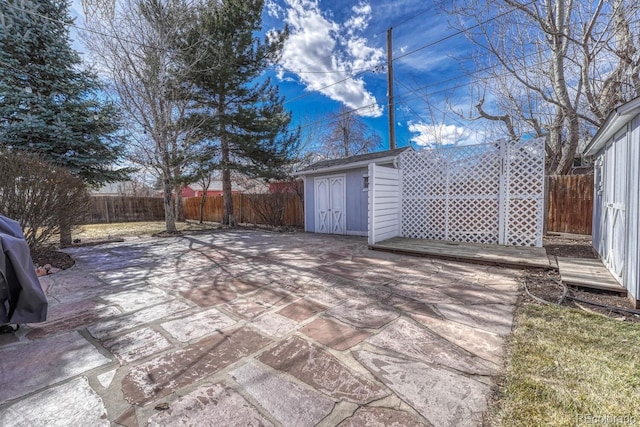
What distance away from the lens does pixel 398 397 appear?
1.51 metres

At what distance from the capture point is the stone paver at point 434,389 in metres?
1.38

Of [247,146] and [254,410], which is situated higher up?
[247,146]

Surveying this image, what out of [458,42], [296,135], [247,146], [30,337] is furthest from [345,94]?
[30,337]

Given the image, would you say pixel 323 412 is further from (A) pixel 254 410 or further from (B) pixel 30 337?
(B) pixel 30 337

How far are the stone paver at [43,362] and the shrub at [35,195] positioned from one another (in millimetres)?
3403

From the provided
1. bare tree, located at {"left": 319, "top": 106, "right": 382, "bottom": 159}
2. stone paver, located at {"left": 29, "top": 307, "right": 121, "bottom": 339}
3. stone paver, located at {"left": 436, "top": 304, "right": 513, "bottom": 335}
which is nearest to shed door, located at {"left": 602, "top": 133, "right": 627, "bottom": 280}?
stone paver, located at {"left": 436, "top": 304, "right": 513, "bottom": 335}

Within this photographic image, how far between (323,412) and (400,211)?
→ 234 inches

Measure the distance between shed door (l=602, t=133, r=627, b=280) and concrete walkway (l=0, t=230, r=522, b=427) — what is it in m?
1.07

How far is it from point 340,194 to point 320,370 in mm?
7157

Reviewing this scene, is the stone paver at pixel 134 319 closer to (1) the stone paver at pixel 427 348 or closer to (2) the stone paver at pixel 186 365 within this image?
(2) the stone paver at pixel 186 365

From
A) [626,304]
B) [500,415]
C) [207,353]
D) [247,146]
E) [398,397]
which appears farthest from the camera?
[247,146]

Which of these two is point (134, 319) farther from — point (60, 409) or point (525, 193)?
point (525, 193)

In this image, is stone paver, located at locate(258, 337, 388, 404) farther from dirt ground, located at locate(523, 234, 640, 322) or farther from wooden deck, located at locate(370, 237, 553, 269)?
wooden deck, located at locate(370, 237, 553, 269)

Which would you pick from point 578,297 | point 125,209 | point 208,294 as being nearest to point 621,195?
point 578,297
